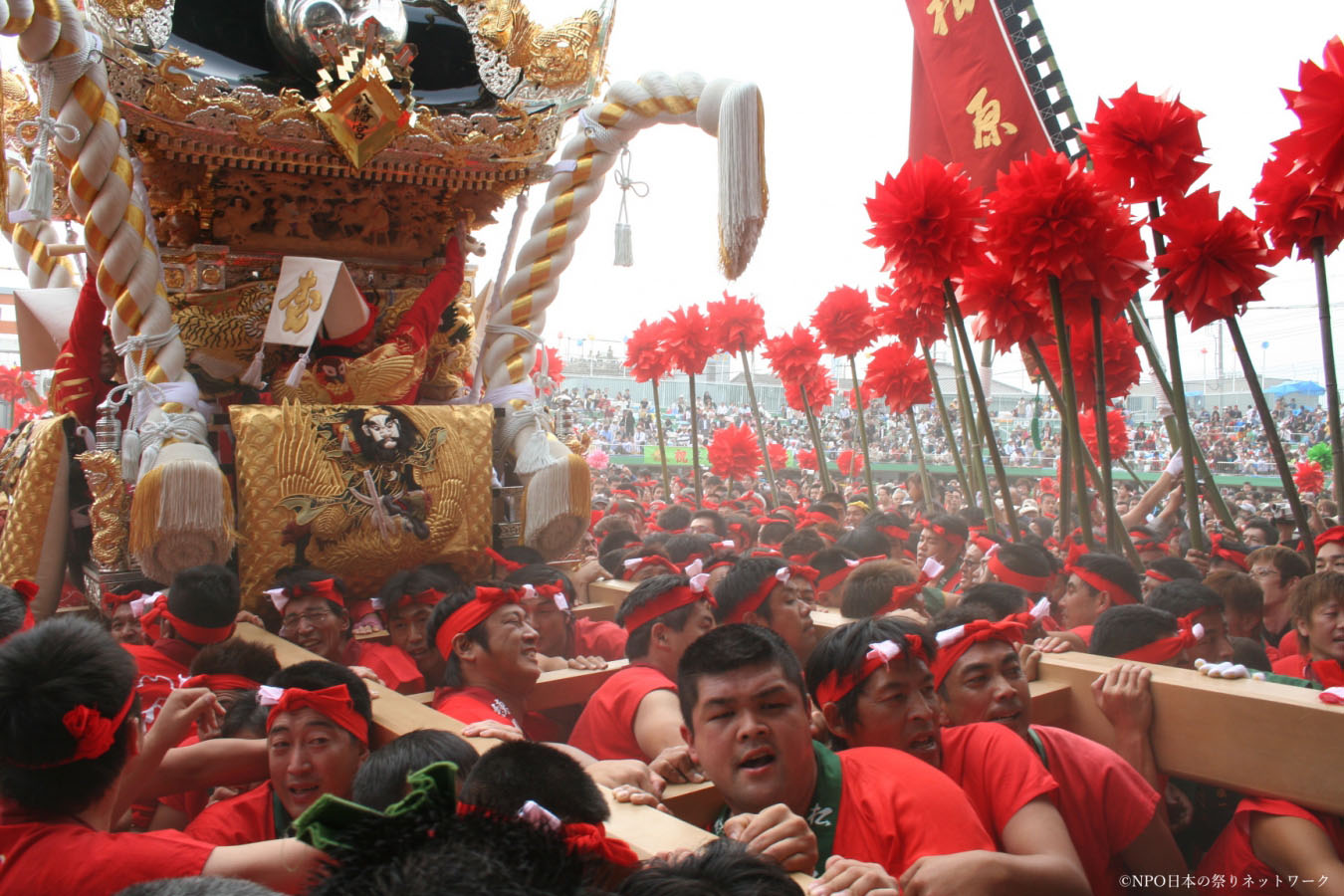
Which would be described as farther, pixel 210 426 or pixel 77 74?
pixel 210 426

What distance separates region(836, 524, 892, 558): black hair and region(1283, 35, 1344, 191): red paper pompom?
2.46 m

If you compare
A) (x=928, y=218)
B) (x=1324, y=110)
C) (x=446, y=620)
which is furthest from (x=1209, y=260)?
(x=446, y=620)

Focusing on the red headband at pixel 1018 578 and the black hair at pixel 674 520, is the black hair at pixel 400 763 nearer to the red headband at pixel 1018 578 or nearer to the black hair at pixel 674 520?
the red headband at pixel 1018 578

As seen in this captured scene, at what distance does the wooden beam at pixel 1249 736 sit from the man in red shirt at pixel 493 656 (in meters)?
1.60

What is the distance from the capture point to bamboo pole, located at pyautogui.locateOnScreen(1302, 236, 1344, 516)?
138 inches

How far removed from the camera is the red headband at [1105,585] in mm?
3621

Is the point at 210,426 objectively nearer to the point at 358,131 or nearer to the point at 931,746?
the point at 358,131

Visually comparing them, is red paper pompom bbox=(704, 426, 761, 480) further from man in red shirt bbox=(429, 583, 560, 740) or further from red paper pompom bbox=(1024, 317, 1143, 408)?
man in red shirt bbox=(429, 583, 560, 740)

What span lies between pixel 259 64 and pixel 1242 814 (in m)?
4.49

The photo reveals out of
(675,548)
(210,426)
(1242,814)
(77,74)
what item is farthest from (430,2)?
(1242,814)

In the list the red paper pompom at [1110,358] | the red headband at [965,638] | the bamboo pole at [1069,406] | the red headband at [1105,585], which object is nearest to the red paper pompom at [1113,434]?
the red paper pompom at [1110,358]

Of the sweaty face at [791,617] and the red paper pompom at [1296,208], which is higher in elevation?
the red paper pompom at [1296,208]

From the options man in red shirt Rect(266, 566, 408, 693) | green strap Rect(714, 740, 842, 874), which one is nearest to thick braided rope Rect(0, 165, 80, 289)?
man in red shirt Rect(266, 566, 408, 693)

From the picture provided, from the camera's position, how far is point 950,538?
5.11 metres
